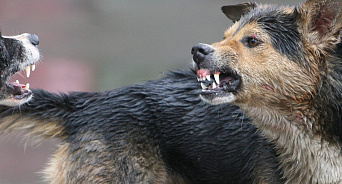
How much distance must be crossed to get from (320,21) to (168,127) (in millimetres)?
1652

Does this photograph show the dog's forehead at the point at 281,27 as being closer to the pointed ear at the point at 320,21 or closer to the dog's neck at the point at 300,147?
the pointed ear at the point at 320,21

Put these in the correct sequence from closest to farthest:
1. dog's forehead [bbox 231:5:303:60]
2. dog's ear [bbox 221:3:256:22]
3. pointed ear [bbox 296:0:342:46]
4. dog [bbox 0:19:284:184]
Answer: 1. pointed ear [bbox 296:0:342:46]
2. dog's forehead [bbox 231:5:303:60]
3. dog [bbox 0:19:284:184]
4. dog's ear [bbox 221:3:256:22]

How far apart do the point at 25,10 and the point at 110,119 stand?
5407 mm

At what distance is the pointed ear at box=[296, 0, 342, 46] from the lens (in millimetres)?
3707

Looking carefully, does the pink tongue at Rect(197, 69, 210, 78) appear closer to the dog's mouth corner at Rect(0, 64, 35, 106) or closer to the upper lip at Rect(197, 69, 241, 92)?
the upper lip at Rect(197, 69, 241, 92)

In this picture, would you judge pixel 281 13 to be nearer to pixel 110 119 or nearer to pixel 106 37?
pixel 110 119

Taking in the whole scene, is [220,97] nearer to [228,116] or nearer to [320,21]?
[228,116]

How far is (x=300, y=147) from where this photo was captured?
390 cm

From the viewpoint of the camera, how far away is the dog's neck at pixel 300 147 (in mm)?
3789

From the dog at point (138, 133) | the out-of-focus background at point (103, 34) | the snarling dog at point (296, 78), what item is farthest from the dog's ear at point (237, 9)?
the out-of-focus background at point (103, 34)

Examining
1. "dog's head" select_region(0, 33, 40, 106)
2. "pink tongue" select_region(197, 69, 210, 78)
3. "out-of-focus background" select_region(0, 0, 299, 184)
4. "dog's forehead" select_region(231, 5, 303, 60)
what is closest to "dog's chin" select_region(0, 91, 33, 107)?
"dog's head" select_region(0, 33, 40, 106)

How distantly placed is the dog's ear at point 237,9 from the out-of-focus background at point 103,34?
4.28m

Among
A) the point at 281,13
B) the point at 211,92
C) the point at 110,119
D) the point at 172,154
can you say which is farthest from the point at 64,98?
the point at 281,13

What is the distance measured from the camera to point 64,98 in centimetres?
457
